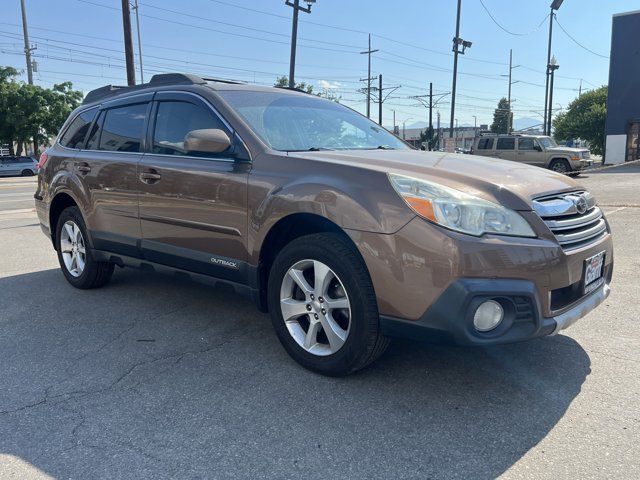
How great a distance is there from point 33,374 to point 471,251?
109 inches

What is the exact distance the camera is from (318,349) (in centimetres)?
317

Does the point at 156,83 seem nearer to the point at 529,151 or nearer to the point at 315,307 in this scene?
the point at 315,307

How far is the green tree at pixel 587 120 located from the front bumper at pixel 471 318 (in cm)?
4226

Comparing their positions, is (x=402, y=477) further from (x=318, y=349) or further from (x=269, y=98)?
(x=269, y=98)

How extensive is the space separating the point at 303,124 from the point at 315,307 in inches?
58.0

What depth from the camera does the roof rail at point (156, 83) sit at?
4098mm

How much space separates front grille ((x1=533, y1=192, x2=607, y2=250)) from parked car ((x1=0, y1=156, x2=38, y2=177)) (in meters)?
37.1

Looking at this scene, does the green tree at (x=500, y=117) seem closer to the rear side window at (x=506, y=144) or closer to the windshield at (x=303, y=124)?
the rear side window at (x=506, y=144)

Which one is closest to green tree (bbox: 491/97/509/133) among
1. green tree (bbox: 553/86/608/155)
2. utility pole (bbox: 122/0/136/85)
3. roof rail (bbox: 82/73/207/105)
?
green tree (bbox: 553/86/608/155)

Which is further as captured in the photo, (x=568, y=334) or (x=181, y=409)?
(x=568, y=334)

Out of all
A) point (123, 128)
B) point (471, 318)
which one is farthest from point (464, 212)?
point (123, 128)

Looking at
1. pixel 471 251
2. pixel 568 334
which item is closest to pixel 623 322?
pixel 568 334

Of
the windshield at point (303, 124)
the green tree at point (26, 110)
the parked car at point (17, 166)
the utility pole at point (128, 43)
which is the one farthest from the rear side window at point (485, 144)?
the green tree at point (26, 110)

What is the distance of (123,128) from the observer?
4.55m
